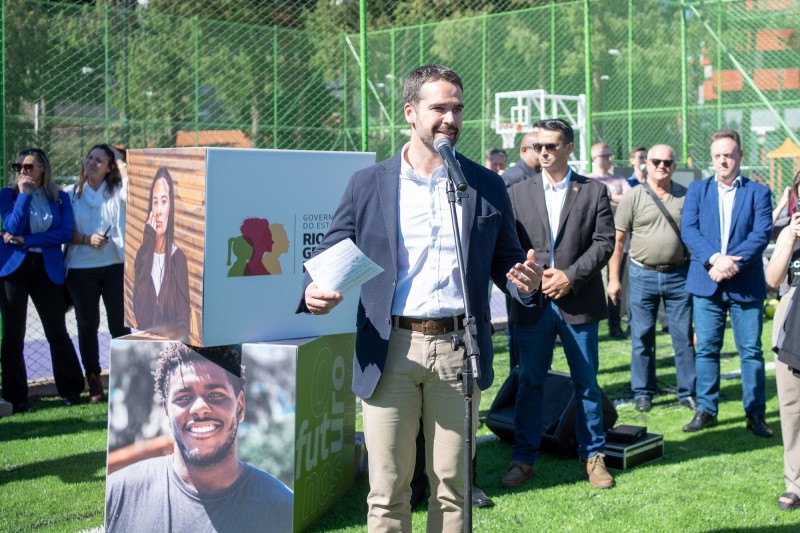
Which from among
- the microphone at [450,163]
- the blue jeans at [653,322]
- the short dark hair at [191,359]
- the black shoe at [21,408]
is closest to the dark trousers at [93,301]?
the black shoe at [21,408]

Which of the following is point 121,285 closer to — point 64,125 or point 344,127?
point 64,125

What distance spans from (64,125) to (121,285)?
4.42 metres

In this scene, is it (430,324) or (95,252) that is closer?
(430,324)

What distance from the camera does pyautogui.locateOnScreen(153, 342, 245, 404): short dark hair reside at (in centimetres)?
429

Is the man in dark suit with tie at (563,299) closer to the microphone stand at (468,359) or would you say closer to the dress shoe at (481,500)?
the dress shoe at (481,500)

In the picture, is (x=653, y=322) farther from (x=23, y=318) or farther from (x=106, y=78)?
(x=106, y=78)

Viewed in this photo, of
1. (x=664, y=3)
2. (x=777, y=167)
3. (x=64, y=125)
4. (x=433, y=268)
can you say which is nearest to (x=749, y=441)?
(x=433, y=268)

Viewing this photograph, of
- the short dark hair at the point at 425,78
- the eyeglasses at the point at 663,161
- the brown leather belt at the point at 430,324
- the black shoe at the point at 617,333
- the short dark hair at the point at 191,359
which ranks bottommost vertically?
the black shoe at the point at 617,333

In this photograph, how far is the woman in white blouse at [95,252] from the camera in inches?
289

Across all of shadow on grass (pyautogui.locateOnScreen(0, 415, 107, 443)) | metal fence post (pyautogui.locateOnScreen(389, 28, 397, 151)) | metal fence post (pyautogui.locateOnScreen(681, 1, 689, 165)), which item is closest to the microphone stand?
shadow on grass (pyautogui.locateOnScreen(0, 415, 107, 443))

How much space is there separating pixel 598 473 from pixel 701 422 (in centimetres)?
161

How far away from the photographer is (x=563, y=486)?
211 inches

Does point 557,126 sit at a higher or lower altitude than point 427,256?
higher

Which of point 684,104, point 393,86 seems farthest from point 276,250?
point 393,86
